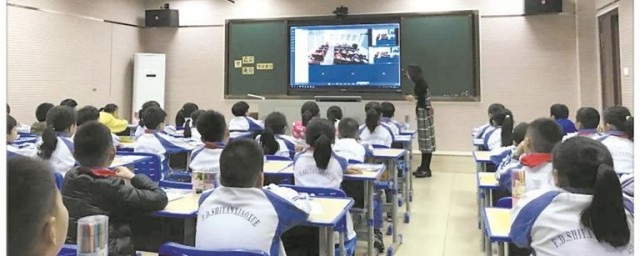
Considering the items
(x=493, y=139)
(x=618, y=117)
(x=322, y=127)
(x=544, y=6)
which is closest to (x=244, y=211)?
(x=322, y=127)

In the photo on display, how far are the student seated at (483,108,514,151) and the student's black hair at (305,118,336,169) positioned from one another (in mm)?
1605

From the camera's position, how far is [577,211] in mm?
1649

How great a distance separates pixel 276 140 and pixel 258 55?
4410mm

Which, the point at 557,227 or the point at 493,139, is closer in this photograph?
the point at 557,227

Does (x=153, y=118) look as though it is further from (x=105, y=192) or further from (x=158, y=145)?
(x=105, y=192)

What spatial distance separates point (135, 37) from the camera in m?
9.03

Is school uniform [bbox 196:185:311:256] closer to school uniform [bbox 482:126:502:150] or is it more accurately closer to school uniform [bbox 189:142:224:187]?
school uniform [bbox 189:142:224:187]

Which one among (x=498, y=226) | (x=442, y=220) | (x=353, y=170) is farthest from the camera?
(x=442, y=220)

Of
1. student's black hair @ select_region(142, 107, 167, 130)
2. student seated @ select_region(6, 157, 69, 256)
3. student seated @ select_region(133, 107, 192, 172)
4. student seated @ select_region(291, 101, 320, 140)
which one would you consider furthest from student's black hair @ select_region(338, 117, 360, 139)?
student seated @ select_region(6, 157, 69, 256)

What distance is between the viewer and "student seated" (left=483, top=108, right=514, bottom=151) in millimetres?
4114

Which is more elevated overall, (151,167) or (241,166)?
(241,166)

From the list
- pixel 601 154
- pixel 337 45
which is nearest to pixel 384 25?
pixel 337 45

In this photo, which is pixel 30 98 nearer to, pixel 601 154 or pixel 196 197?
pixel 196 197

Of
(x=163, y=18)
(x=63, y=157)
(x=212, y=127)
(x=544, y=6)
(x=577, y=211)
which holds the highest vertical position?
(x=163, y=18)
